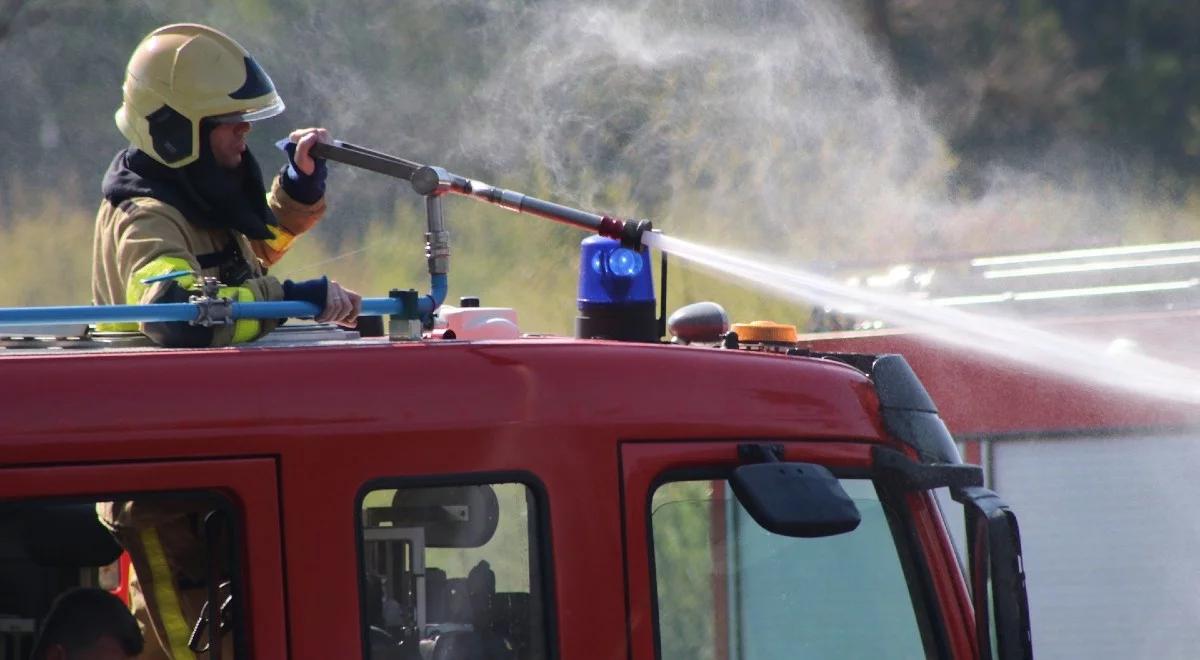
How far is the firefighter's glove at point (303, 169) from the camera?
352cm

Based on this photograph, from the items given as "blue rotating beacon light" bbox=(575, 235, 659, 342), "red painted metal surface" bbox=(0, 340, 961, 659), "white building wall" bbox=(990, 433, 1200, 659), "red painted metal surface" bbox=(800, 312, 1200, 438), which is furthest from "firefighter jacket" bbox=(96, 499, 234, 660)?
"white building wall" bbox=(990, 433, 1200, 659)

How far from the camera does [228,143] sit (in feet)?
10.9

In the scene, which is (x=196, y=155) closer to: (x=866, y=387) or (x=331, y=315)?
(x=331, y=315)

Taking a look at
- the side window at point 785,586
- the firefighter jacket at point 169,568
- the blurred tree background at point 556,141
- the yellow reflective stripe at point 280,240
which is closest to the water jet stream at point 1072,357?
the yellow reflective stripe at point 280,240

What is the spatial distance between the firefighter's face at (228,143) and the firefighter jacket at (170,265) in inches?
5.2

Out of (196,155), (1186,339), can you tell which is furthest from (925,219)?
(196,155)

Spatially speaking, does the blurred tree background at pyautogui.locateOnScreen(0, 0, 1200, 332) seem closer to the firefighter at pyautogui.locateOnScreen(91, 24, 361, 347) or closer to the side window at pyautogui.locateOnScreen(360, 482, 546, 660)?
the firefighter at pyautogui.locateOnScreen(91, 24, 361, 347)

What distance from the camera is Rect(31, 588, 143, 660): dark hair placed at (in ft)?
8.64

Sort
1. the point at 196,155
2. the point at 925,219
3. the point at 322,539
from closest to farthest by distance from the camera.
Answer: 1. the point at 322,539
2. the point at 196,155
3. the point at 925,219

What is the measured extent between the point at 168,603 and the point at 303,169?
1173 millimetres

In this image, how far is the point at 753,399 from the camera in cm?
278

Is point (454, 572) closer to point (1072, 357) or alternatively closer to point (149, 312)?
point (149, 312)

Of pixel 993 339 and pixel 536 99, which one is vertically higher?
pixel 536 99

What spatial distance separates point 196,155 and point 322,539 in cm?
102
